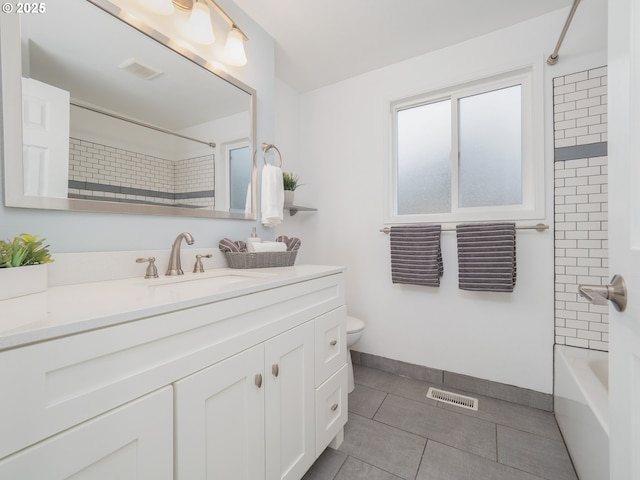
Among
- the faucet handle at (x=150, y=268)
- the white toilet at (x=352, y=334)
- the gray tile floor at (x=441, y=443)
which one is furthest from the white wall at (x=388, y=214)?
the faucet handle at (x=150, y=268)

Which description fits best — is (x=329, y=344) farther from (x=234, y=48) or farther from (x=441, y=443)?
(x=234, y=48)

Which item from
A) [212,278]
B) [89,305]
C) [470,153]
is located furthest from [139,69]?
[470,153]

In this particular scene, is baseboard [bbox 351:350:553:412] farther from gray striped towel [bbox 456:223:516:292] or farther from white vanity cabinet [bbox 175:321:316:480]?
white vanity cabinet [bbox 175:321:316:480]

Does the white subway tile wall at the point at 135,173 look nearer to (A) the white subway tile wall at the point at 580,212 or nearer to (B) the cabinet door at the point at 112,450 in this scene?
(B) the cabinet door at the point at 112,450

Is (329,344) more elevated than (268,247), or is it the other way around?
(268,247)

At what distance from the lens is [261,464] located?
0.93 metres

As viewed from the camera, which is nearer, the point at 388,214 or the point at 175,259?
the point at 175,259

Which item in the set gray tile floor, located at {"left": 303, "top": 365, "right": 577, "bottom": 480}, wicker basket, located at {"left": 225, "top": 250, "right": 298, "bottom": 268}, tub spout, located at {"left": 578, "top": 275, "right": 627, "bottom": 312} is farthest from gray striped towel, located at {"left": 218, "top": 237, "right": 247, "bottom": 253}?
tub spout, located at {"left": 578, "top": 275, "right": 627, "bottom": 312}

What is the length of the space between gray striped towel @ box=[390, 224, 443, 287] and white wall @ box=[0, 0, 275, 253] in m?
0.94

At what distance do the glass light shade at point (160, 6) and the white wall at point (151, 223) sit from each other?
237 mm

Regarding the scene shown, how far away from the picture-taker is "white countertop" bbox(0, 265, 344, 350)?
0.50 meters

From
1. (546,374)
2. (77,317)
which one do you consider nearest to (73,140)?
(77,317)

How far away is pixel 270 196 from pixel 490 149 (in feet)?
5.09

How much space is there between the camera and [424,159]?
218 cm
